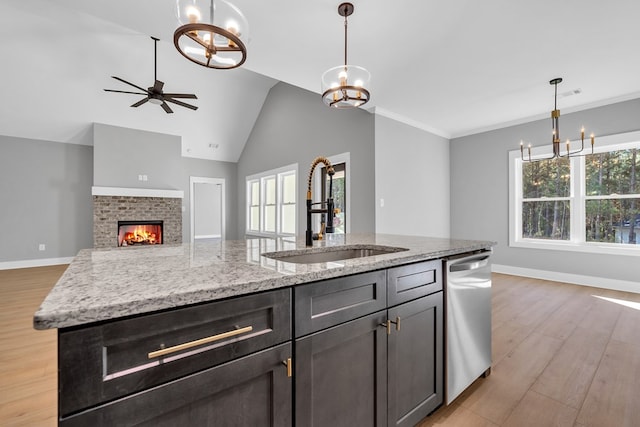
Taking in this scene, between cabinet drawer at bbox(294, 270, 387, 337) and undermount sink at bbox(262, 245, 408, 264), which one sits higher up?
undermount sink at bbox(262, 245, 408, 264)

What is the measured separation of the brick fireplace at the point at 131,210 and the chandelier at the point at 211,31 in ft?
17.0

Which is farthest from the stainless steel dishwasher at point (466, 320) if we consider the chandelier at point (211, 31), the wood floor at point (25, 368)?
the wood floor at point (25, 368)

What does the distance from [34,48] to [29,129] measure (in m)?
1.98

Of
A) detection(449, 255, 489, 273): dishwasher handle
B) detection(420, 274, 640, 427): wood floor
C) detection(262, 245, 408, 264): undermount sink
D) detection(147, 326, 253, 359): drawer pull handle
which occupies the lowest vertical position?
detection(420, 274, 640, 427): wood floor

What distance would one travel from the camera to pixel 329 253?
180cm

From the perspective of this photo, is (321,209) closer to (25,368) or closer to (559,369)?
(559,369)

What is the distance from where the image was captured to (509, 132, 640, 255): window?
3.88 m

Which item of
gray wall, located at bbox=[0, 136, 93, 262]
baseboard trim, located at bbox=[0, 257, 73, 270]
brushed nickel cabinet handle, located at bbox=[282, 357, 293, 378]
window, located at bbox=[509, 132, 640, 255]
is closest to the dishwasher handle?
brushed nickel cabinet handle, located at bbox=[282, 357, 293, 378]

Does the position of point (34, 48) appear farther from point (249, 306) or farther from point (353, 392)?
point (353, 392)

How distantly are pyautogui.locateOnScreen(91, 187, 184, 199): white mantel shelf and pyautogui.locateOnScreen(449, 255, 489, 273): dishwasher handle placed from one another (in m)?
6.28

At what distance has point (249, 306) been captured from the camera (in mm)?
826

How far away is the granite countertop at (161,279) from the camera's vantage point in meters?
0.61

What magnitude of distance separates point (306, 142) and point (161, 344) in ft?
16.6

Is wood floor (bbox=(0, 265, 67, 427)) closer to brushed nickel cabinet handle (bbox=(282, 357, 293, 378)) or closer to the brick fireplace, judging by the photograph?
brushed nickel cabinet handle (bbox=(282, 357, 293, 378))
